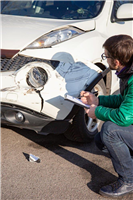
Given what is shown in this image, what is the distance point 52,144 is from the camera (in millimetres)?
3430

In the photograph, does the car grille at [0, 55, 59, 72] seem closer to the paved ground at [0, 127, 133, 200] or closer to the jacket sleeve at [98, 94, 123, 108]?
the jacket sleeve at [98, 94, 123, 108]

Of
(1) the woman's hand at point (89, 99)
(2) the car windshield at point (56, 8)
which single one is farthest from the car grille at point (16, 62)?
(2) the car windshield at point (56, 8)

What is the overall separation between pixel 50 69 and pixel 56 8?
51.9 inches

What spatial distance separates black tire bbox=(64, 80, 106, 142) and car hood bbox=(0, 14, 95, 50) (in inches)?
28.9

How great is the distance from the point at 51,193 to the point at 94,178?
0.47 meters

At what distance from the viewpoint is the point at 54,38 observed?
2.98m

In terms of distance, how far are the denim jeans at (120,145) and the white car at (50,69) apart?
1.98 ft

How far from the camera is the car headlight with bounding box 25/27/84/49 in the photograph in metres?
2.93

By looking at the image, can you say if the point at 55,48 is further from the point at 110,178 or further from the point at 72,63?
the point at 110,178

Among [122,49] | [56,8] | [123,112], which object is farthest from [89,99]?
[56,8]

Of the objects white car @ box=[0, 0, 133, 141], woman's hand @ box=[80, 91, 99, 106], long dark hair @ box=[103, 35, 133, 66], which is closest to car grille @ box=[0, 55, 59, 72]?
white car @ box=[0, 0, 133, 141]

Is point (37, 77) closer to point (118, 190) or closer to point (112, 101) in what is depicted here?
point (112, 101)

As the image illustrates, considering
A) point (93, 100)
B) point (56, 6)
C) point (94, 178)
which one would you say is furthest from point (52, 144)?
point (56, 6)

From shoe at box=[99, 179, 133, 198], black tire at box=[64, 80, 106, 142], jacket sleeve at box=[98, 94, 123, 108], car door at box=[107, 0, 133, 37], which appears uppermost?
car door at box=[107, 0, 133, 37]
